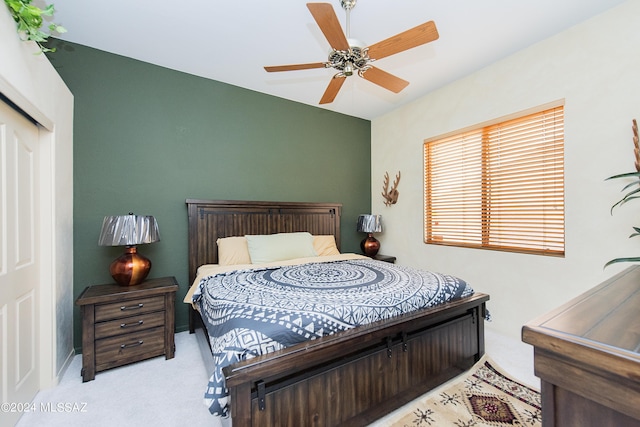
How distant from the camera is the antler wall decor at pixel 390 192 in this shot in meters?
4.11

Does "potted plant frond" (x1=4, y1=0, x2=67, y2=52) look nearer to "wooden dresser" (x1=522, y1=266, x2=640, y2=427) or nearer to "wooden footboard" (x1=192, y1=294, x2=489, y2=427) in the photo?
"wooden footboard" (x1=192, y1=294, x2=489, y2=427)

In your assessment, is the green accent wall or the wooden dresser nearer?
the wooden dresser

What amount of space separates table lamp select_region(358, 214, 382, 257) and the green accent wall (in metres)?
0.71

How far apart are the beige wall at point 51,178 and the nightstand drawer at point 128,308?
0.30 metres

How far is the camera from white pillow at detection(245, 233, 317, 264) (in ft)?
9.83

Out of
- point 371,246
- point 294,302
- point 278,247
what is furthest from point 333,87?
point 371,246

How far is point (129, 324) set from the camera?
2260 millimetres

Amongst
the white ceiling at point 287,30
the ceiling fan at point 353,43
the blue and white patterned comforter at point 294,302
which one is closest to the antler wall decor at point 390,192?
the white ceiling at point 287,30

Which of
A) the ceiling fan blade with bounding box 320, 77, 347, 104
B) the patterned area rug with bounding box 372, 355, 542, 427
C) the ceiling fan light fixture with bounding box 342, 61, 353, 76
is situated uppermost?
the ceiling fan blade with bounding box 320, 77, 347, 104

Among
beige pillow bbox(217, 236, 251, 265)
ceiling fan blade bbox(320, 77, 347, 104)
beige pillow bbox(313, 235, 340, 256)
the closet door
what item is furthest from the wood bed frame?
ceiling fan blade bbox(320, 77, 347, 104)

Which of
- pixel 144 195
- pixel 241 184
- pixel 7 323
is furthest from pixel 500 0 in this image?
pixel 7 323

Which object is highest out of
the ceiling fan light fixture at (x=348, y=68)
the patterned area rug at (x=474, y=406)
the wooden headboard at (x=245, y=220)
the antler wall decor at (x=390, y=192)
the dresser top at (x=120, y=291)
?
the ceiling fan light fixture at (x=348, y=68)

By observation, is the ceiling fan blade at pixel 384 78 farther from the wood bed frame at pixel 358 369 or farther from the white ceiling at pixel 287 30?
the wood bed frame at pixel 358 369

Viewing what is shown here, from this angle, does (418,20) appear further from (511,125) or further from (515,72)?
(511,125)
